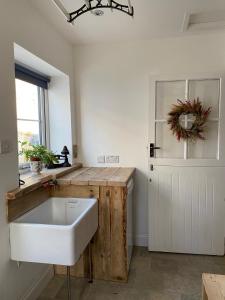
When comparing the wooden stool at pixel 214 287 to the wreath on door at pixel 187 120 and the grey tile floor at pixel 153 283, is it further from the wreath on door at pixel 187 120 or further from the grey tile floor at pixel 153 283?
the wreath on door at pixel 187 120

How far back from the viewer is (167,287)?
2219mm

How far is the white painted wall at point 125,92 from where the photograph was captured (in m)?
2.79

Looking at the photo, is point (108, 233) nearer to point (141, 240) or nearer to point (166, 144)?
point (141, 240)

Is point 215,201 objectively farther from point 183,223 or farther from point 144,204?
point 144,204

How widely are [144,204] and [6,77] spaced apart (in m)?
2.07

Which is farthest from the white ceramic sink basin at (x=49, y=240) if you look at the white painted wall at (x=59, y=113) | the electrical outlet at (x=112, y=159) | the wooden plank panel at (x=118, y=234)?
the white painted wall at (x=59, y=113)

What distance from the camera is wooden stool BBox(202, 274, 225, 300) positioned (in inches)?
54.1

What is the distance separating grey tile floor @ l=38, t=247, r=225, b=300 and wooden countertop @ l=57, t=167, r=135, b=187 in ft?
3.10

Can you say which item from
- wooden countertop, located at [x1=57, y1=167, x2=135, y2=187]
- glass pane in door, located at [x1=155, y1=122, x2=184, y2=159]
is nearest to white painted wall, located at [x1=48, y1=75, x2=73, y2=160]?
wooden countertop, located at [x1=57, y1=167, x2=135, y2=187]

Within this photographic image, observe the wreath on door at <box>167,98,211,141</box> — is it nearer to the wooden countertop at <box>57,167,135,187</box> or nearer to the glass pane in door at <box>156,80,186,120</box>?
the glass pane in door at <box>156,80,186,120</box>

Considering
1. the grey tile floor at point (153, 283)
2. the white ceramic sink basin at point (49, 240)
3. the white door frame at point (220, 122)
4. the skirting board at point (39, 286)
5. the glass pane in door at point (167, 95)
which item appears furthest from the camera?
the glass pane in door at point (167, 95)

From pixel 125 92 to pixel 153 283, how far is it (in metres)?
2.06

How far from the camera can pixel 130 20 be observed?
7.70ft

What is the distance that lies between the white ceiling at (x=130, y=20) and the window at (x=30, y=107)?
22.9 inches
